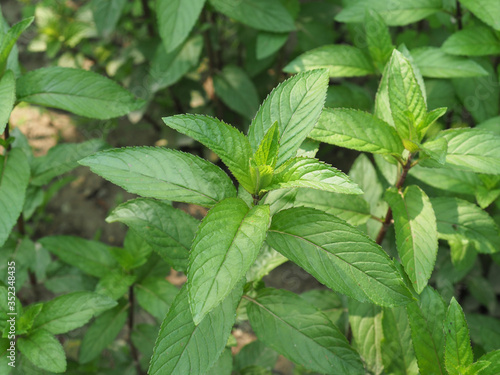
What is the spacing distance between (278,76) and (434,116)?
1.99m

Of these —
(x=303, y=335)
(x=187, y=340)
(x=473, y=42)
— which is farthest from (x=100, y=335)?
(x=473, y=42)

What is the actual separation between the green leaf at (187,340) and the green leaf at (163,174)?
0.33m

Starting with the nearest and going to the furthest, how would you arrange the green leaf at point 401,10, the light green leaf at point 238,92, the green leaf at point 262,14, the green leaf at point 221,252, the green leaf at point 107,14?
the green leaf at point 221,252
the green leaf at point 401,10
the green leaf at point 262,14
the green leaf at point 107,14
the light green leaf at point 238,92

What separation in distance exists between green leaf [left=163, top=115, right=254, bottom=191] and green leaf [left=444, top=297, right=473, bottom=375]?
2.52ft

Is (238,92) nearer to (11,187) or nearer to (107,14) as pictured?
(107,14)

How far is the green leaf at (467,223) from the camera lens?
190 centimetres

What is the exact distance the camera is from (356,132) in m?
1.61

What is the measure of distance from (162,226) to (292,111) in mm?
613

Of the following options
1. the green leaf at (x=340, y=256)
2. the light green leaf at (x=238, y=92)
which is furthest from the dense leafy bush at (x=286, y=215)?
the light green leaf at (x=238, y=92)

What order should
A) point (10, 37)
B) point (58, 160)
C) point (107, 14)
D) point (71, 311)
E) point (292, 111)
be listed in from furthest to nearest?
point (107, 14) < point (58, 160) < point (71, 311) < point (10, 37) < point (292, 111)

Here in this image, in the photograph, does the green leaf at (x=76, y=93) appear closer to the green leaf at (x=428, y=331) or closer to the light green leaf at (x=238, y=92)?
the light green leaf at (x=238, y=92)

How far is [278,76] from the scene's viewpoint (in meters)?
3.46

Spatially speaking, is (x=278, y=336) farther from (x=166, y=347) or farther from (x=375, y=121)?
(x=375, y=121)

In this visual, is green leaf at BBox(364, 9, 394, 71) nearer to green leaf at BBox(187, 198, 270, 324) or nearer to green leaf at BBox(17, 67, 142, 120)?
green leaf at BBox(17, 67, 142, 120)
